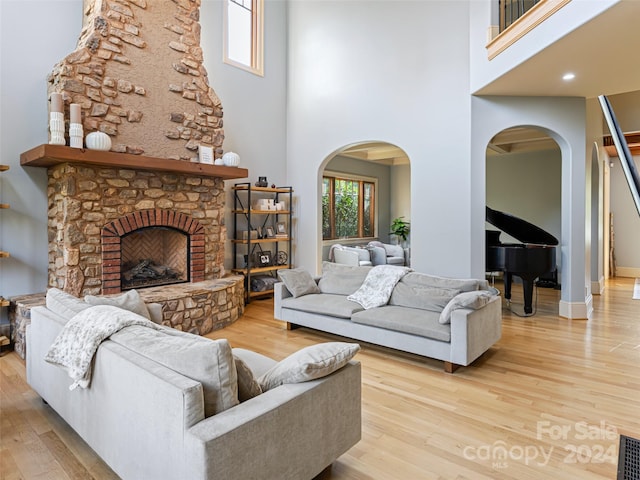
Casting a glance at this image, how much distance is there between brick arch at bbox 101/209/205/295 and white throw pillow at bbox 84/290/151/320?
1705 millimetres

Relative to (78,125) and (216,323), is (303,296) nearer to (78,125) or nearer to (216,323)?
(216,323)

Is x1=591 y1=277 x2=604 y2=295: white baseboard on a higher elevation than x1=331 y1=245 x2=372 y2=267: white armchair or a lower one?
lower

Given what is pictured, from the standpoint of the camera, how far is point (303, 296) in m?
4.57

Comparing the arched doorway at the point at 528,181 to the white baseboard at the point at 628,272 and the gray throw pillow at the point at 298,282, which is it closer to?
the white baseboard at the point at 628,272

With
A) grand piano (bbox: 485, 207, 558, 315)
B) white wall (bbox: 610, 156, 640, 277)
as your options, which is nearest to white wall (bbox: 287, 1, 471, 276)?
grand piano (bbox: 485, 207, 558, 315)

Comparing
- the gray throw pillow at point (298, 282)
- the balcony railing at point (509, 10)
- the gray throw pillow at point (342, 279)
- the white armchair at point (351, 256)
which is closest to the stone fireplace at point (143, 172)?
the gray throw pillow at point (298, 282)

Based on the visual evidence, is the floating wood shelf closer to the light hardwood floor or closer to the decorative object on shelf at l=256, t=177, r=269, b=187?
the light hardwood floor

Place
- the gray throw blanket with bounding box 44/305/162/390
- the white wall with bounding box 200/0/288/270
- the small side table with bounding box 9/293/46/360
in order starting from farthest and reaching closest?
1. the white wall with bounding box 200/0/288/270
2. the small side table with bounding box 9/293/46/360
3. the gray throw blanket with bounding box 44/305/162/390

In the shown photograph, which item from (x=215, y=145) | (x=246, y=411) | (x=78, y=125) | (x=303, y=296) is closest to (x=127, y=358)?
(x=246, y=411)

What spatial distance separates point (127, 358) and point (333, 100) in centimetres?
566

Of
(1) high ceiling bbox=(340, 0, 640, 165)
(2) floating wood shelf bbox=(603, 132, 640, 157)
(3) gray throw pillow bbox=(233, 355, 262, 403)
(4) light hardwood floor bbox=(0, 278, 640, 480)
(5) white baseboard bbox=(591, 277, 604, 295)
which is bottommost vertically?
(4) light hardwood floor bbox=(0, 278, 640, 480)

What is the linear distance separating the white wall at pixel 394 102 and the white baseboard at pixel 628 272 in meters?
6.22

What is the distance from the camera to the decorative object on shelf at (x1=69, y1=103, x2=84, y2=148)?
3.96 metres

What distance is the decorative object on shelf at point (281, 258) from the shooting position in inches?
268
